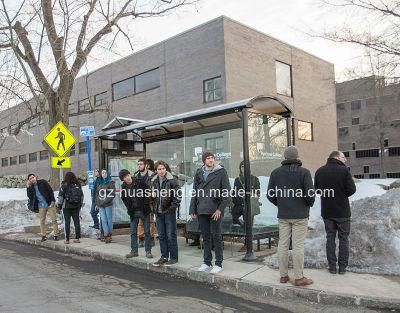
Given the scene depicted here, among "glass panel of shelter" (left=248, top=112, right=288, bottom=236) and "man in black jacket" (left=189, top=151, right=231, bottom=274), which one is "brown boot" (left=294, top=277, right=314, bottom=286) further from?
"glass panel of shelter" (left=248, top=112, right=288, bottom=236)

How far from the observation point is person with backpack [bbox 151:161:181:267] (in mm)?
7754

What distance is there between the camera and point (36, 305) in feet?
18.8

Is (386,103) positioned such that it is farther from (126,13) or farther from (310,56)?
(126,13)

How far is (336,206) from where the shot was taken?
6629 millimetres

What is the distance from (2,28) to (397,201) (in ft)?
45.6

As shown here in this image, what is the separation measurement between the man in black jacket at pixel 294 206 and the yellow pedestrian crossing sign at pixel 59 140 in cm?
795

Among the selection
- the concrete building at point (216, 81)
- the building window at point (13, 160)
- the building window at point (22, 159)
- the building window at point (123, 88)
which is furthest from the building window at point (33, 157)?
the building window at point (123, 88)

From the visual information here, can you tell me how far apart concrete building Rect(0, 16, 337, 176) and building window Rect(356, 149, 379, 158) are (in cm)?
3089

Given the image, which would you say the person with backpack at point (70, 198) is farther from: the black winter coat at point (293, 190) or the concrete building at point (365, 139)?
the concrete building at point (365, 139)

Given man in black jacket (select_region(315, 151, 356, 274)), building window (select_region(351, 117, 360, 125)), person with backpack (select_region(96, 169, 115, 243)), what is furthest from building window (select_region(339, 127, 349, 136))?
man in black jacket (select_region(315, 151, 356, 274))

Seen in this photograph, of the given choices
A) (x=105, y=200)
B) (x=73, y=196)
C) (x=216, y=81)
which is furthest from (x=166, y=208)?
(x=216, y=81)

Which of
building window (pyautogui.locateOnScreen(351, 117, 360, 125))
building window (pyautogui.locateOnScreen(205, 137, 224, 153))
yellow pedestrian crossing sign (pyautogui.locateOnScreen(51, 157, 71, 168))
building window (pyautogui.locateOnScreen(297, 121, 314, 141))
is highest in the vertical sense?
building window (pyautogui.locateOnScreen(351, 117, 360, 125))

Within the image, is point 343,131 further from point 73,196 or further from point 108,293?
point 108,293

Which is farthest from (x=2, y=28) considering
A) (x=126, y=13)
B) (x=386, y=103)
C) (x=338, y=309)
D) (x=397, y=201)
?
(x=386, y=103)
